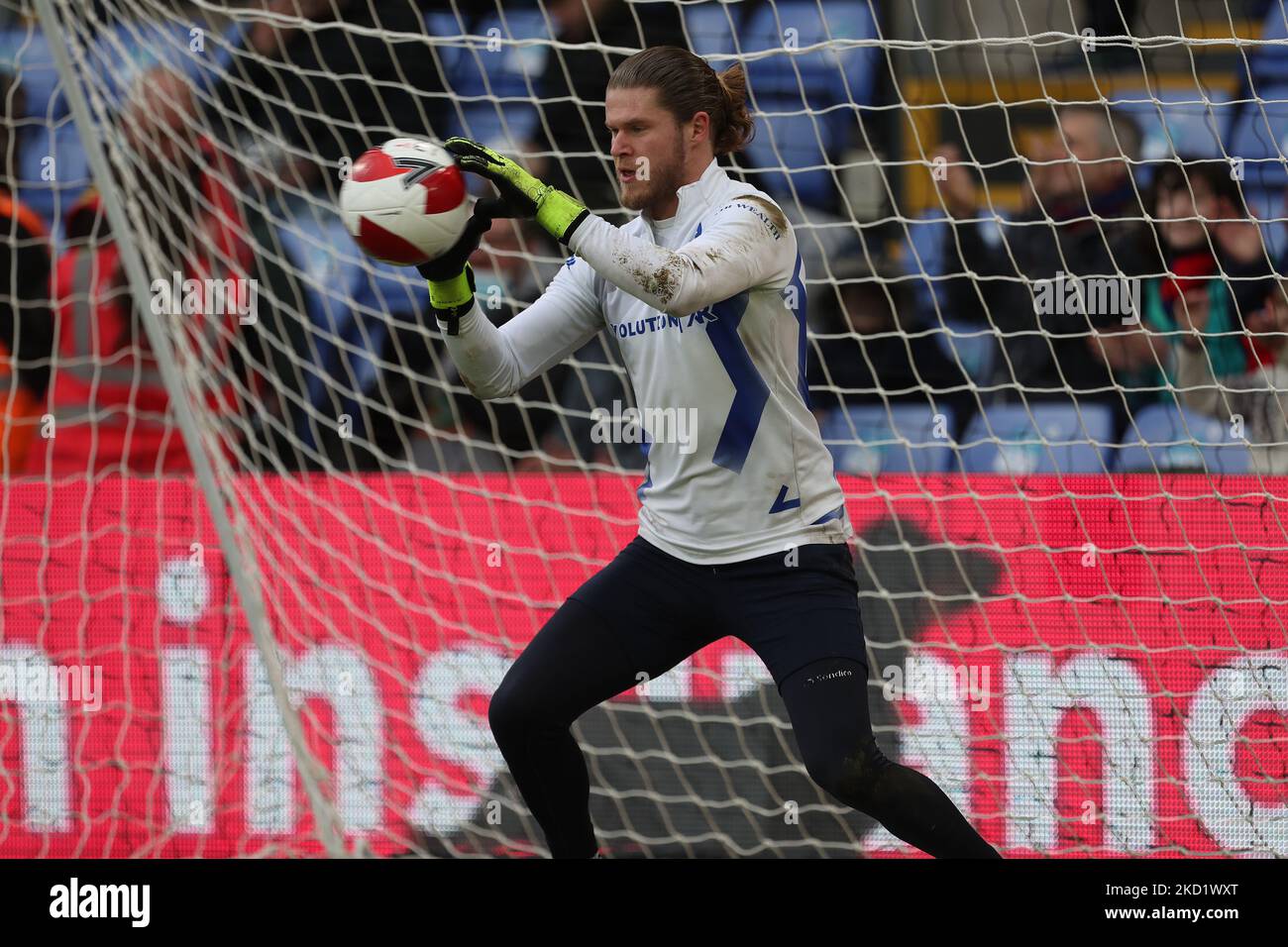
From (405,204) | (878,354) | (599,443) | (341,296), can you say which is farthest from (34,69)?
(878,354)

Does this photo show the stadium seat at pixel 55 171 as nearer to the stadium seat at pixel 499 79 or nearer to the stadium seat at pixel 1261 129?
the stadium seat at pixel 499 79

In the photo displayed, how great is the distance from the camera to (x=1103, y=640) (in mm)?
4102

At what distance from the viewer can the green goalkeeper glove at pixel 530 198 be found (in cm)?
274

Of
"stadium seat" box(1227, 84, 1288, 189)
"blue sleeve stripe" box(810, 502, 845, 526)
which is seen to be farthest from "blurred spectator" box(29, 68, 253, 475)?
"stadium seat" box(1227, 84, 1288, 189)

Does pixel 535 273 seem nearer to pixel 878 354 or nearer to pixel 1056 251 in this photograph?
pixel 878 354

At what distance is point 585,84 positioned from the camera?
5.00 meters

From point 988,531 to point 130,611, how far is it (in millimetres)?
2573

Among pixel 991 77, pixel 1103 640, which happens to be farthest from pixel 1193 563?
pixel 991 77

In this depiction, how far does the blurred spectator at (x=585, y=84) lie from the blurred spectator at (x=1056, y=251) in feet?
3.69

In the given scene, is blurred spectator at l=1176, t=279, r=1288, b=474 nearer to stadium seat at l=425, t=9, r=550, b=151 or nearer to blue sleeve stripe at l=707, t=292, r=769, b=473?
blue sleeve stripe at l=707, t=292, r=769, b=473

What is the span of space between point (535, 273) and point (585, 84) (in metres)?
0.75
